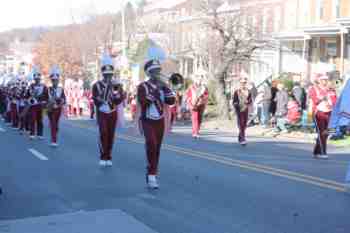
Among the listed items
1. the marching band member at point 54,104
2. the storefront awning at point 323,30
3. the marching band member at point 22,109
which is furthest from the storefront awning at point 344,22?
the marching band member at point 54,104

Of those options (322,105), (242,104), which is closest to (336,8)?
(242,104)

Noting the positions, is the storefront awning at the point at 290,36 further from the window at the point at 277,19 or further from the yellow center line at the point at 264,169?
the yellow center line at the point at 264,169

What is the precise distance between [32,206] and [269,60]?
1257 inches

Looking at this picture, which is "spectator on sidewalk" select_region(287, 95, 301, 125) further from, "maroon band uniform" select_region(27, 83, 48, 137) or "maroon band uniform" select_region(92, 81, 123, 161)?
"maroon band uniform" select_region(92, 81, 123, 161)

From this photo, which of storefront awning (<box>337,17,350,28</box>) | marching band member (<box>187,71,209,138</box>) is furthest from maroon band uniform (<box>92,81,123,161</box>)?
storefront awning (<box>337,17,350,28</box>)

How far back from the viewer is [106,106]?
13016mm

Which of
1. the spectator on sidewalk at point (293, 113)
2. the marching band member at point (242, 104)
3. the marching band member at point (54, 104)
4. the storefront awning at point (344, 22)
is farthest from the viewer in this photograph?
the storefront awning at point (344, 22)

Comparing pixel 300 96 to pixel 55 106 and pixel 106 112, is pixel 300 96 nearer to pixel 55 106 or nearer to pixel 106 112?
pixel 55 106

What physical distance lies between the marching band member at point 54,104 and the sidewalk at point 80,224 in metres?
9.28

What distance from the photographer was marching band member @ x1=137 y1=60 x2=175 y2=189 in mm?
10273

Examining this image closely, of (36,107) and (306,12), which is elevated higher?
(306,12)

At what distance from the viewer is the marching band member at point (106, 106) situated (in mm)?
12961

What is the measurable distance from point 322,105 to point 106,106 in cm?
456

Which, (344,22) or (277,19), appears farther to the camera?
(277,19)
